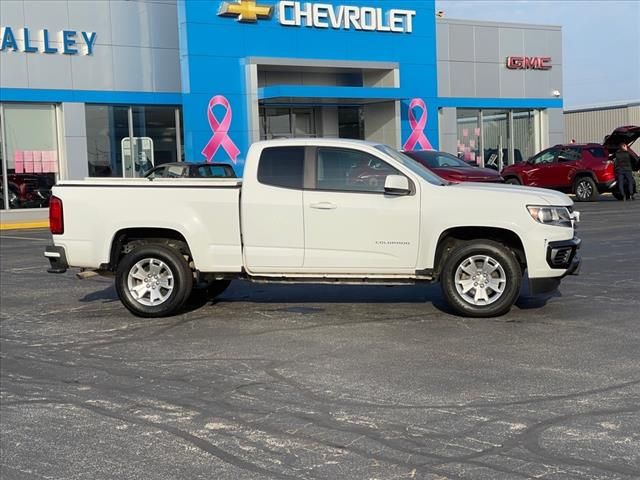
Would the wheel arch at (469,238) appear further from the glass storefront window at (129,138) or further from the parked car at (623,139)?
the glass storefront window at (129,138)

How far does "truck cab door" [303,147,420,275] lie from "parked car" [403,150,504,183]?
10044 millimetres

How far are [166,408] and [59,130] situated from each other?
71.7ft

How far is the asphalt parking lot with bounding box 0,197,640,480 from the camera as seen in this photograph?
470cm

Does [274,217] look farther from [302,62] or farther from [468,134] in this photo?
[468,134]

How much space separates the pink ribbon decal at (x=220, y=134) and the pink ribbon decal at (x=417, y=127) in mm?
6735

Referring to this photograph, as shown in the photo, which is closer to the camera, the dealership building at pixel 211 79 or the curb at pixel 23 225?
the curb at pixel 23 225

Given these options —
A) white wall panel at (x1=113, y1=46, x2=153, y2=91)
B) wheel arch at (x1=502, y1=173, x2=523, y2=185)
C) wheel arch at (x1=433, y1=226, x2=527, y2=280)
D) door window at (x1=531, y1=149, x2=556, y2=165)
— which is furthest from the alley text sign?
wheel arch at (x1=433, y1=226, x2=527, y2=280)

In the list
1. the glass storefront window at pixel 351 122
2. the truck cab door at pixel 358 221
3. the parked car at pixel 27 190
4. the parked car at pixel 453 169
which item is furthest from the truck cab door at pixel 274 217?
the glass storefront window at pixel 351 122

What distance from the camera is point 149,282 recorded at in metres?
9.30

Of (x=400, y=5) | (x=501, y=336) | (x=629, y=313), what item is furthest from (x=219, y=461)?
(x=400, y=5)

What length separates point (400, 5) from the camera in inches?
1185

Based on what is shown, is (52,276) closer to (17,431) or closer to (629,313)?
(17,431)

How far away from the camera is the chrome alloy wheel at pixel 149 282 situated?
927 cm

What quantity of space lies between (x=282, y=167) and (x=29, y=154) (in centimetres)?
1871
